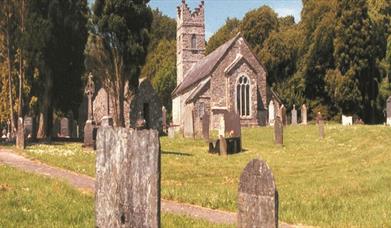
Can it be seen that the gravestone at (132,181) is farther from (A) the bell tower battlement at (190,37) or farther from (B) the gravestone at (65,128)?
(A) the bell tower battlement at (190,37)

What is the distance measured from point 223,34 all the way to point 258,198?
6652cm

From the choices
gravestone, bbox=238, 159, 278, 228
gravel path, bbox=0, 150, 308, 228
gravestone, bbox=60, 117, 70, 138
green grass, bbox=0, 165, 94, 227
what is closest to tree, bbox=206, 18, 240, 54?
gravestone, bbox=60, 117, 70, 138

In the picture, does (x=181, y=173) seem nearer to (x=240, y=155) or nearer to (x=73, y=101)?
(x=240, y=155)

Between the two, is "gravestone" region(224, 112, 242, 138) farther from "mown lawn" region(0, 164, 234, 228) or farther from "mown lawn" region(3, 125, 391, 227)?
"mown lawn" region(0, 164, 234, 228)

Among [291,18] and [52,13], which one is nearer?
[52,13]

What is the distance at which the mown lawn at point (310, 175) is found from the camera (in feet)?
27.9

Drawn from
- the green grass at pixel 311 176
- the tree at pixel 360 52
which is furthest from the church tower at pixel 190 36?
the green grass at pixel 311 176

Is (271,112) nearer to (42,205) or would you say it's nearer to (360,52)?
(360,52)

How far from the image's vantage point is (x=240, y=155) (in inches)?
815

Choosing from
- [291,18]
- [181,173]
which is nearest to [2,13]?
[181,173]

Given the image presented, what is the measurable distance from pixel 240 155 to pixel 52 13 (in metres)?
15.0

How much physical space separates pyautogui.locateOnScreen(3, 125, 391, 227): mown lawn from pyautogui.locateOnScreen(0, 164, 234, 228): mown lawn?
1588mm

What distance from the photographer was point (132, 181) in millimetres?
A: 3436

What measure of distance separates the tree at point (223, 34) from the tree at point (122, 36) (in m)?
38.2
